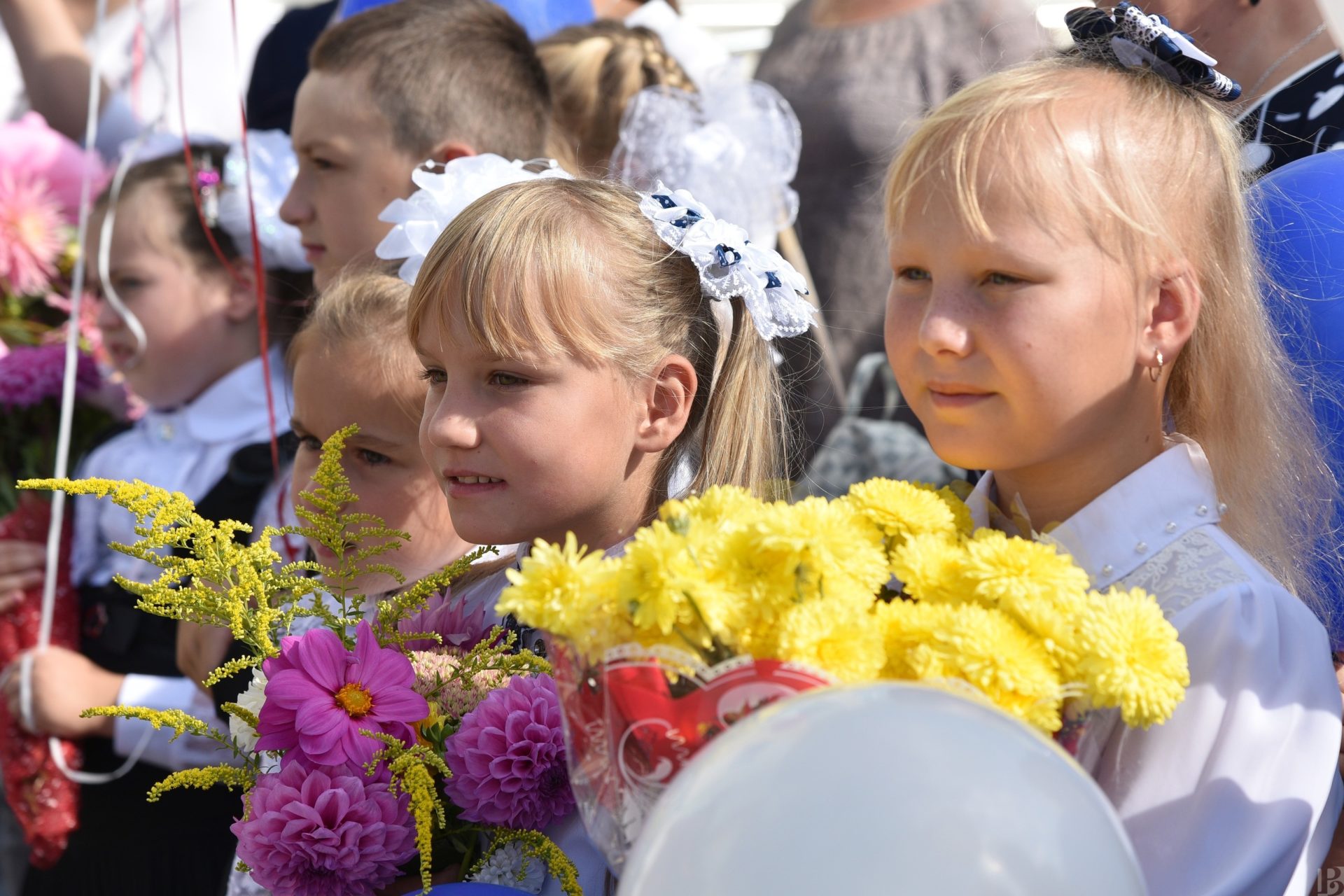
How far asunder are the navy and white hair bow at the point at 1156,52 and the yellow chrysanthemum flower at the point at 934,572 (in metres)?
0.71

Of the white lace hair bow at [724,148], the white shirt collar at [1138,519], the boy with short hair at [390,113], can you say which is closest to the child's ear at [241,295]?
the boy with short hair at [390,113]

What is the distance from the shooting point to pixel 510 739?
1448 millimetres

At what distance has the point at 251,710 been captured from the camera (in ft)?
5.02

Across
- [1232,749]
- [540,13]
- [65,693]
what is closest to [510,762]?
[1232,749]

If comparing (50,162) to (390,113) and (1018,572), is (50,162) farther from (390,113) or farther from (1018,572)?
(1018,572)

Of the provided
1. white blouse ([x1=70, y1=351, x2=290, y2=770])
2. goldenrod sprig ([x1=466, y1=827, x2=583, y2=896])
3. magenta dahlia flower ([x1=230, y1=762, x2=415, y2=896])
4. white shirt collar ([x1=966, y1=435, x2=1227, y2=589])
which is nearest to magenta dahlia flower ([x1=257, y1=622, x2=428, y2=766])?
magenta dahlia flower ([x1=230, y1=762, x2=415, y2=896])

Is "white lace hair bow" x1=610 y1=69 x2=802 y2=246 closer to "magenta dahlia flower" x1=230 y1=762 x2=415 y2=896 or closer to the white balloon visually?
"magenta dahlia flower" x1=230 y1=762 x2=415 y2=896

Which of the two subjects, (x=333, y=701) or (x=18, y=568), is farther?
(x=18, y=568)

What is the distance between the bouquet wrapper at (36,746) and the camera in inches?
120

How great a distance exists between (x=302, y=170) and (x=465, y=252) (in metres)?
1.19

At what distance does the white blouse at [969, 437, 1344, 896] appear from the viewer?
4.42ft

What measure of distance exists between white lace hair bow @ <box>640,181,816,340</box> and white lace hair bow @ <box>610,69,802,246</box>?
1.49m

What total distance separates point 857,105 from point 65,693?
245cm

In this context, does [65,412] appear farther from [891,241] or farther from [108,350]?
[891,241]
